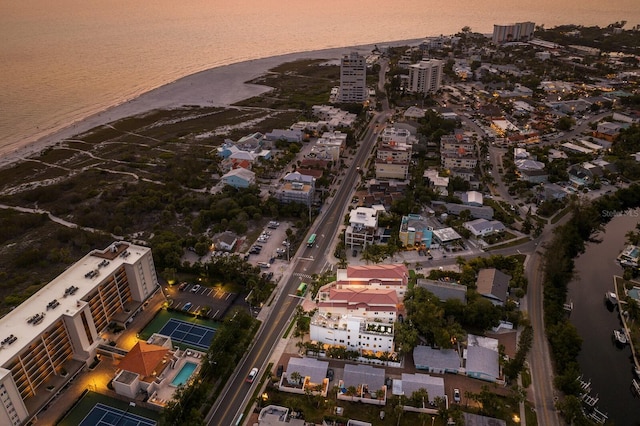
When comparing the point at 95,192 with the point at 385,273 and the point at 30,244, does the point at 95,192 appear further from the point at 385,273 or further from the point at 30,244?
the point at 385,273

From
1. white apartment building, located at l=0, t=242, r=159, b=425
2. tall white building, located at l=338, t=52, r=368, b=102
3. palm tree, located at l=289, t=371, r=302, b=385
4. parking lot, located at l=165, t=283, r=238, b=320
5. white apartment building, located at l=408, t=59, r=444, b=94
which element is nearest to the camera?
white apartment building, located at l=0, t=242, r=159, b=425

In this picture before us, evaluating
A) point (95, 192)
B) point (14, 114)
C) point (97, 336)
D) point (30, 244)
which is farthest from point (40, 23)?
point (97, 336)

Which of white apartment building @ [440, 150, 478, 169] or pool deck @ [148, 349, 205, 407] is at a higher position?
white apartment building @ [440, 150, 478, 169]

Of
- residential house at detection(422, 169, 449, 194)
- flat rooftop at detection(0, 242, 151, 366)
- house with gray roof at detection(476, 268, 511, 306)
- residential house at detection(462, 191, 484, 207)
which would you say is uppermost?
flat rooftop at detection(0, 242, 151, 366)

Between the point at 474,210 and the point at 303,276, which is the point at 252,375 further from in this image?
the point at 474,210

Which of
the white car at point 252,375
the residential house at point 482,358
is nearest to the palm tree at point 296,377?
the white car at point 252,375

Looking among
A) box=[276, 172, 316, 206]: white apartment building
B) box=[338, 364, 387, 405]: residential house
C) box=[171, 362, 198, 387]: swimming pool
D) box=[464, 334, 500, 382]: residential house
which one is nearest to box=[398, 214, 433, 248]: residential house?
box=[276, 172, 316, 206]: white apartment building

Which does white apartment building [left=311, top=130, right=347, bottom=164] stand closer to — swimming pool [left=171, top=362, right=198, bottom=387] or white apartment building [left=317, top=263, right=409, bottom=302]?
white apartment building [left=317, top=263, right=409, bottom=302]

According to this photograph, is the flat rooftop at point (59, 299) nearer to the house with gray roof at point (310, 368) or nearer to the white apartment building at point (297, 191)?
the house with gray roof at point (310, 368)
